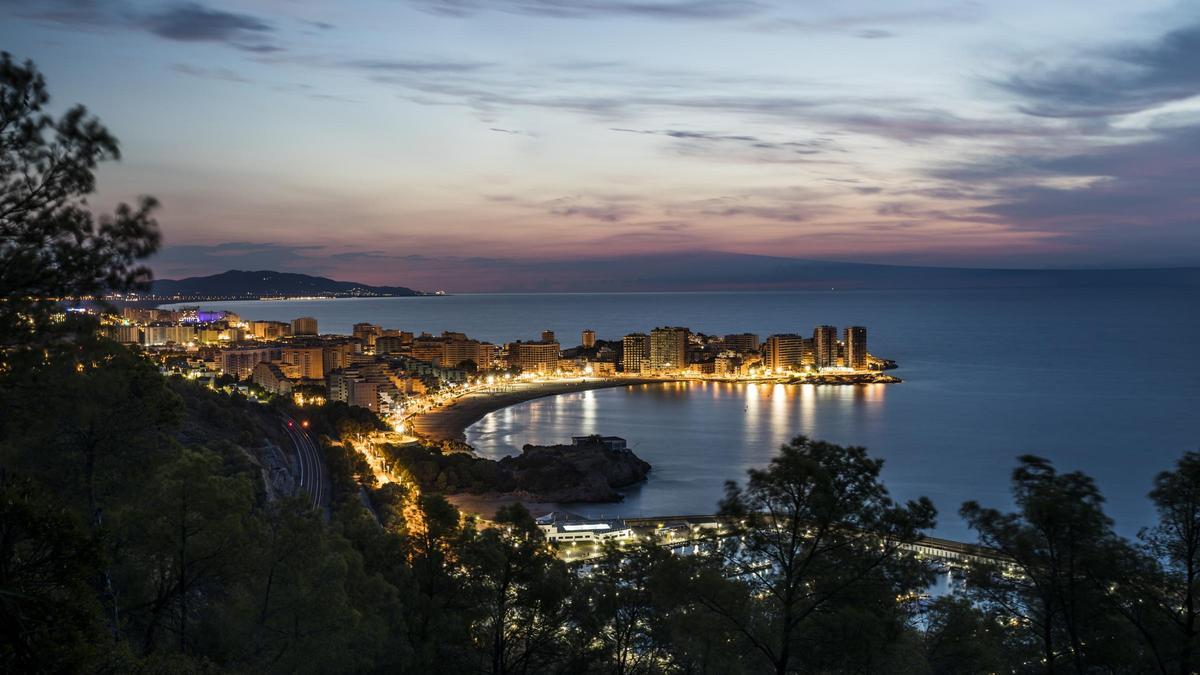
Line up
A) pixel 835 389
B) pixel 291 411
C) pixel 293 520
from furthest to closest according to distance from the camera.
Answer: pixel 835 389, pixel 291 411, pixel 293 520

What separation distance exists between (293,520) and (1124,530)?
13685mm

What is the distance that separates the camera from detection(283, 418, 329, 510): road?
1123 cm

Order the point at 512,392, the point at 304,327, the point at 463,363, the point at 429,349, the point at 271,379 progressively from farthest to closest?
the point at 304,327, the point at 429,349, the point at 463,363, the point at 512,392, the point at 271,379

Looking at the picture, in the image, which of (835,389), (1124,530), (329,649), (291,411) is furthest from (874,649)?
(835,389)

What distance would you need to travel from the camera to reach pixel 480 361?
1848 inches

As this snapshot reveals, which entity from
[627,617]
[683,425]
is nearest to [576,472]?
[683,425]

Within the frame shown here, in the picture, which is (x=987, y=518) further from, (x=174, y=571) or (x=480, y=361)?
(x=480, y=361)

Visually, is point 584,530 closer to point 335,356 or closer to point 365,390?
point 365,390

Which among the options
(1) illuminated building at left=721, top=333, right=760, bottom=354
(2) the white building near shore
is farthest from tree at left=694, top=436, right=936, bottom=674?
(1) illuminated building at left=721, top=333, right=760, bottom=354

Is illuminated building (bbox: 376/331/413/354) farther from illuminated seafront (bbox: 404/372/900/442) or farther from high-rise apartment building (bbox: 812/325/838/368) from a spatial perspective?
high-rise apartment building (bbox: 812/325/838/368)

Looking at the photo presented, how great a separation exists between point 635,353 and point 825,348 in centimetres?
1055

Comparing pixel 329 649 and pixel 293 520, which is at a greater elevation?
pixel 293 520

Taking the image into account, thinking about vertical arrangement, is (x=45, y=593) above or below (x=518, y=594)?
above

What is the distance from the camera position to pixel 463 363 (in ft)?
148
